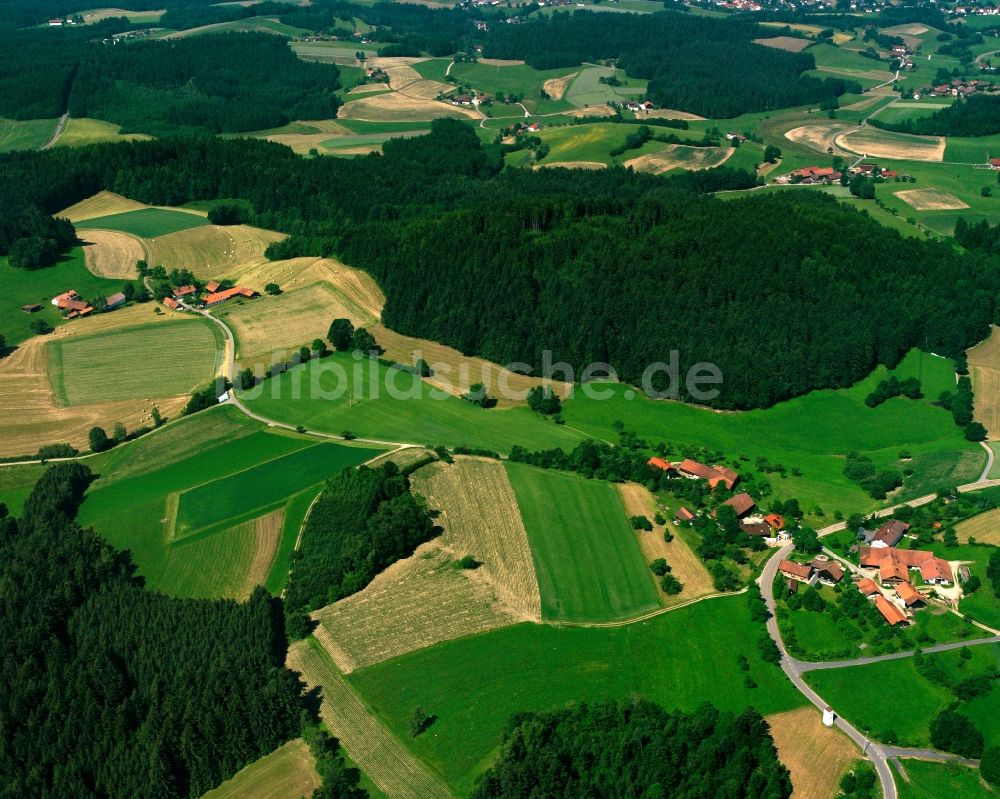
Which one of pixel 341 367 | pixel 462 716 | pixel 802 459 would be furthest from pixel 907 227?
pixel 462 716

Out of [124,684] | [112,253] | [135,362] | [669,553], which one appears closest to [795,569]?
[669,553]

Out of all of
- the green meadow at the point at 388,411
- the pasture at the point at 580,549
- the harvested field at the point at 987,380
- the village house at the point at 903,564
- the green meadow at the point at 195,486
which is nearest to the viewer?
the pasture at the point at 580,549

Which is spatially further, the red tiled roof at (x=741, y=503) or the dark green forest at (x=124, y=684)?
the red tiled roof at (x=741, y=503)

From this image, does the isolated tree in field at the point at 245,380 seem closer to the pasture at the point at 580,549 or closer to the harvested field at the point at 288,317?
the harvested field at the point at 288,317

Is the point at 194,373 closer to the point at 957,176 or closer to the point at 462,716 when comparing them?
the point at 462,716

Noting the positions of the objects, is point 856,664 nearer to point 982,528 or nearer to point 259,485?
point 982,528

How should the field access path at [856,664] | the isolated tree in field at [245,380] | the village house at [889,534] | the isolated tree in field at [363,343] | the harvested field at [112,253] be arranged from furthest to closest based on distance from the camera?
the harvested field at [112,253]
the isolated tree in field at [363,343]
the isolated tree in field at [245,380]
the village house at [889,534]
the field access path at [856,664]

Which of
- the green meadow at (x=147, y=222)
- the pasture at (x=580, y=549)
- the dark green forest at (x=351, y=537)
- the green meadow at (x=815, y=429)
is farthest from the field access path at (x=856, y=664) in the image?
the green meadow at (x=147, y=222)
